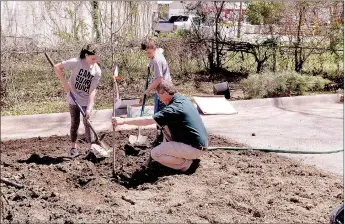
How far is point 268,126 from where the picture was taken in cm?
851

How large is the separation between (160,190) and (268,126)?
3932mm

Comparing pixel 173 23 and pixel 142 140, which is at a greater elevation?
pixel 173 23

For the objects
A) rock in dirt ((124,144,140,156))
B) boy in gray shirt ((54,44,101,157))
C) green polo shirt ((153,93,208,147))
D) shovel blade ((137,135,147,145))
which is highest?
boy in gray shirt ((54,44,101,157))

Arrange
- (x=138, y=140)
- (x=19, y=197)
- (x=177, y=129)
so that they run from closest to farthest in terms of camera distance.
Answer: (x=19, y=197) < (x=177, y=129) < (x=138, y=140)

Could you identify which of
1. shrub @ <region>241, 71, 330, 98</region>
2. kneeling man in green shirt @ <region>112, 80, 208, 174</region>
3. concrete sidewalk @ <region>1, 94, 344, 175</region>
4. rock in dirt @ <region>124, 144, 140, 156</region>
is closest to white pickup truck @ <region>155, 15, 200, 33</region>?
shrub @ <region>241, 71, 330, 98</region>

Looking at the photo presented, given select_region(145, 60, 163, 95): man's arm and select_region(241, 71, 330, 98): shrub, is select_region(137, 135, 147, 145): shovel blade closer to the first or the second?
select_region(145, 60, 163, 95): man's arm

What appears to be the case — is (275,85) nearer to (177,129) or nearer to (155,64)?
(155,64)

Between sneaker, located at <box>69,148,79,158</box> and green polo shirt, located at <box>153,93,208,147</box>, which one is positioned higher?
green polo shirt, located at <box>153,93,208,147</box>

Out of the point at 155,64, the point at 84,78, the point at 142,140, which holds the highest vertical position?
the point at 155,64

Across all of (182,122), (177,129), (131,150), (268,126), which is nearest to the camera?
(182,122)

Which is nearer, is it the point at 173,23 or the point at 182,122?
the point at 182,122

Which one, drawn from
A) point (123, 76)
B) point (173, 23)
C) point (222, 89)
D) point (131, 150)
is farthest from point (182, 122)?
point (173, 23)

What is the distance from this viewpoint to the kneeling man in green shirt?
5340mm

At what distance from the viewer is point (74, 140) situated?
626cm
